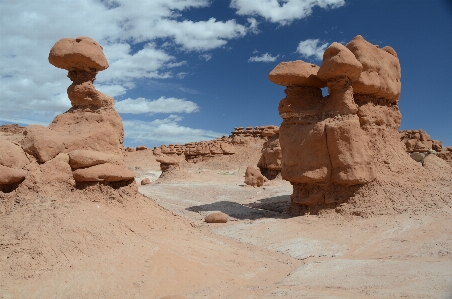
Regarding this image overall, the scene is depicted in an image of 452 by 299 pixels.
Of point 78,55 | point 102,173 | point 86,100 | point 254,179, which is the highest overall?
point 78,55

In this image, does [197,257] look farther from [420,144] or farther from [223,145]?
[223,145]

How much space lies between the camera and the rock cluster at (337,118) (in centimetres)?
879

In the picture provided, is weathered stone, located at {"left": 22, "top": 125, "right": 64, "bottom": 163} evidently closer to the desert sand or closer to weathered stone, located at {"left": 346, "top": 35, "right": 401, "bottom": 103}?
the desert sand

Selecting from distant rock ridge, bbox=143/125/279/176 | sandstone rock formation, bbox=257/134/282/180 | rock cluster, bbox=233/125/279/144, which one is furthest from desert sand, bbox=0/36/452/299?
rock cluster, bbox=233/125/279/144

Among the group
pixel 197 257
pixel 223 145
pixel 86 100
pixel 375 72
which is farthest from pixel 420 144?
pixel 86 100

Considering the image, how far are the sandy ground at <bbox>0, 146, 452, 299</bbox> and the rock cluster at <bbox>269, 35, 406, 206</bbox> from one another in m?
1.50

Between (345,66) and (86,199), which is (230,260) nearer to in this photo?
(86,199)

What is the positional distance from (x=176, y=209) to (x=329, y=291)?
23.4 ft

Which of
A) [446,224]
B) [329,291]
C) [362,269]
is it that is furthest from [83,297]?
[446,224]

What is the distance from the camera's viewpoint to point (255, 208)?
11469 mm

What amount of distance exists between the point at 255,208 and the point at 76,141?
6688 millimetres

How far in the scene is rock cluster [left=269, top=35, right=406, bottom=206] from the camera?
28.8ft

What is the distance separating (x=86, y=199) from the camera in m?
5.56

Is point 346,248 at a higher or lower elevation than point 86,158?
lower
